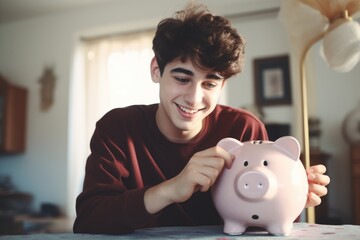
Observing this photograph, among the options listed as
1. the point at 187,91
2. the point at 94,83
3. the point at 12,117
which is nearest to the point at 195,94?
the point at 187,91

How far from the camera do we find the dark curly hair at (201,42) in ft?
2.07

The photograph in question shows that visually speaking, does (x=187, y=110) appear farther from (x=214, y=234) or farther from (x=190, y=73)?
(x=214, y=234)

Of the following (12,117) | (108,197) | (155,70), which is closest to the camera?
(108,197)

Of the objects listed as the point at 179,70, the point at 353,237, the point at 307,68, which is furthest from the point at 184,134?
the point at 307,68

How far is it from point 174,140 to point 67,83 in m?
2.35

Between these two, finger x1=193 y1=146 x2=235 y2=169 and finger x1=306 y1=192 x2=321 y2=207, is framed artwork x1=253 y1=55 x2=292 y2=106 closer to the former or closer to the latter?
finger x1=306 y1=192 x2=321 y2=207

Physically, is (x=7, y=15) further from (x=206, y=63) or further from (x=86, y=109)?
(x=206, y=63)

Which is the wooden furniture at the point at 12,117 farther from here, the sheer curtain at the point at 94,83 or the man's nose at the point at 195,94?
the man's nose at the point at 195,94

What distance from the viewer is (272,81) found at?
2.56m

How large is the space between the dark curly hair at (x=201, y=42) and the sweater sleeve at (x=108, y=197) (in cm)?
19

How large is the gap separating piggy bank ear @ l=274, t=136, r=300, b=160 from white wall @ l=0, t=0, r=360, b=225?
178 centimetres

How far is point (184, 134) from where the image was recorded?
Answer: 0.78 metres

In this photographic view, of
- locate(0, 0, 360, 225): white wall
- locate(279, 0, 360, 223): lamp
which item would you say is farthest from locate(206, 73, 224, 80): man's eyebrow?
locate(0, 0, 360, 225): white wall

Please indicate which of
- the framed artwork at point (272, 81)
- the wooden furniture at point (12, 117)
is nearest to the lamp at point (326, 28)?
the framed artwork at point (272, 81)
